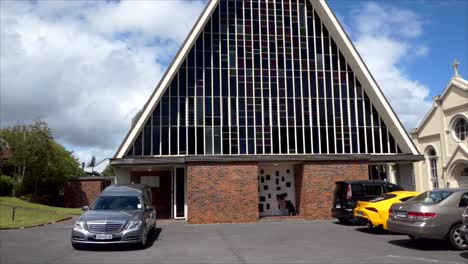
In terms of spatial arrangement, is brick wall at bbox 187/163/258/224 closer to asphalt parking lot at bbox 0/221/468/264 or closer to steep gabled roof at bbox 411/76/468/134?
asphalt parking lot at bbox 0/221/468/264

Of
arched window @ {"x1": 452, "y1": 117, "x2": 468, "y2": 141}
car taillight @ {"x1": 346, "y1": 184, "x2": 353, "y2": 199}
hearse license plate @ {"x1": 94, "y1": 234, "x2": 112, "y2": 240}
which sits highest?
arched window @ {"x1": 452, "y1": 117, "x2": 468, "y2": 141}

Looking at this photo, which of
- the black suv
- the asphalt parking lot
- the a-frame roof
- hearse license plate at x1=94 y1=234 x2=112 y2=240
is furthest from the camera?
the a-frame roof

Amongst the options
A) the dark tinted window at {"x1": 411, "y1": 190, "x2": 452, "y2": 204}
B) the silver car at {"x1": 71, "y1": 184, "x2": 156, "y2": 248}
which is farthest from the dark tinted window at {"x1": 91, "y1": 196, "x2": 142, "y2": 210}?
the dark tinted window at {"x1": 411, "y1": 190, "x2": 452, "y2": 204}

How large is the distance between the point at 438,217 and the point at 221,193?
10351 millimetres

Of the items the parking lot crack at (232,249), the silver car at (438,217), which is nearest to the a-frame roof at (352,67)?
the parking lot crack at (232,249)

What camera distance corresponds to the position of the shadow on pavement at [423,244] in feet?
34.1

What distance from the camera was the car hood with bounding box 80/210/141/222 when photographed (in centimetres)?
1062

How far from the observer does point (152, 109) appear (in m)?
21.2

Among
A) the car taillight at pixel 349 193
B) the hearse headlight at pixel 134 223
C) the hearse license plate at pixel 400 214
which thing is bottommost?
the hearse headlight at pixel 134 223

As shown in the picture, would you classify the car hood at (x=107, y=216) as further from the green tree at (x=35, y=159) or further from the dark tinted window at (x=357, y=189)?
the green tree at (x=35, y=159)

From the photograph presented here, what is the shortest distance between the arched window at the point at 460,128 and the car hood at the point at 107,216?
28017mm

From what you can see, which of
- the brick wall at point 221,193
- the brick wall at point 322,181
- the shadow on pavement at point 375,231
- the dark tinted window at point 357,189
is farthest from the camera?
the brick wall at point 322,181

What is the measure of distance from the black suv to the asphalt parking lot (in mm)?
1365

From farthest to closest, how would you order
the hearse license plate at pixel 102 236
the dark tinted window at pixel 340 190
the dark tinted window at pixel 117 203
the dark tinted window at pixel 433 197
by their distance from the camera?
the dark tinted window at pixel 340 190, the dark tinted window at pixel 117 203, the dark tinted window at pixel 433 197, the hearse license plate at pixel 102 236
